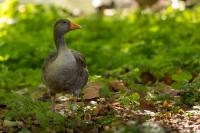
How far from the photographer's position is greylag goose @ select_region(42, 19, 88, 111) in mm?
6844

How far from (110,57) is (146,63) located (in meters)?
1.52

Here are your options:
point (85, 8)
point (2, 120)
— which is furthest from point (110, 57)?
point (85, 8)

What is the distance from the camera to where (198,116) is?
6.73 metres

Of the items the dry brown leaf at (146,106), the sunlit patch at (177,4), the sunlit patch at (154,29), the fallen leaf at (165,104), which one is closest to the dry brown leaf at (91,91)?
the dry brown leaf at (146,106)

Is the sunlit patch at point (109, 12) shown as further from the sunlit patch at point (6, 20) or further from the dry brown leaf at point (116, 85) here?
the dry brown leaf at point (116, 85)

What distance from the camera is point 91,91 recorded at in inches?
304

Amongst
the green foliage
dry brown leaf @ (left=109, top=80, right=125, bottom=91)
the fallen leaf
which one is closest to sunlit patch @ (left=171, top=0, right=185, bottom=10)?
dry brown leaf @ (left=109, top=80, right=125, bottom=91)

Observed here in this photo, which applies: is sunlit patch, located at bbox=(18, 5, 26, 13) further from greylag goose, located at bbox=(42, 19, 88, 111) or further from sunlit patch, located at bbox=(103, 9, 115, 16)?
greylag goose, located at bbox=(42, 19, 88, 111)

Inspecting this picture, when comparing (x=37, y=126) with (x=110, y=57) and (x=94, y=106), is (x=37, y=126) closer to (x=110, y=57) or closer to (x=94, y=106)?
(x=94, y=106)

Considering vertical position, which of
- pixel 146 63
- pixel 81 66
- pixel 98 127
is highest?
pixel 146 63

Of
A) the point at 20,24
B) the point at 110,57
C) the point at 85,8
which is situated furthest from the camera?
the point at 85,8

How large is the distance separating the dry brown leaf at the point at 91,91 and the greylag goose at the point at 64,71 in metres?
0.32

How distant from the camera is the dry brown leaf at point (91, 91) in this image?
762 cm

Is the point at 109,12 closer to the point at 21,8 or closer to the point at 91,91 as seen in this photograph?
the point at 21,8
